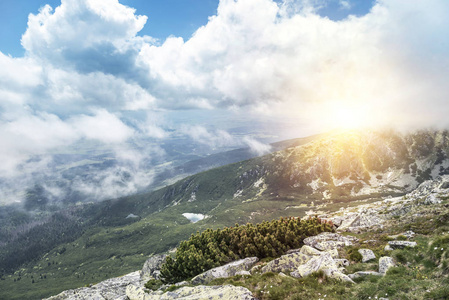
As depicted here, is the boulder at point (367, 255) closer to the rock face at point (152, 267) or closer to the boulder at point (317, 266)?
the boulder at point (317, 266)

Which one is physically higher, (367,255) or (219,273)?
(367,255)

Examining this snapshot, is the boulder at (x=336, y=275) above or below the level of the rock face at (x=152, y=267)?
above

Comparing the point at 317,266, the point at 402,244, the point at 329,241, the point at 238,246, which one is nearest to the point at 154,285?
the point at 238,246

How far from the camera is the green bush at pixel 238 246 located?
70812mm

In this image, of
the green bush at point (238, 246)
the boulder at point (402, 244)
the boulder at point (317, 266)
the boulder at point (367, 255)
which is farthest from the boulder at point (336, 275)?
the green bush at point (238, 246)

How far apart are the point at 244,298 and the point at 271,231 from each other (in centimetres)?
5151

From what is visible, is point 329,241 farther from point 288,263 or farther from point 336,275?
point 336,275

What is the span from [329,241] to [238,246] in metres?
29.3

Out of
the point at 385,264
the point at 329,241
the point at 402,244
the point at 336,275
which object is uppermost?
the point at 336,275

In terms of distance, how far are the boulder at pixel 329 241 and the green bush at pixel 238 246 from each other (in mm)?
7595

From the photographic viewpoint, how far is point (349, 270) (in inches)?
1550

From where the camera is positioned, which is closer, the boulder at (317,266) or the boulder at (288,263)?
the boulder at (317,266)

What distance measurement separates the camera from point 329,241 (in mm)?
61375

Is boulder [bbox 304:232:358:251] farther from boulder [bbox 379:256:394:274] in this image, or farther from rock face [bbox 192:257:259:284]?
boulder [bbox 379:256:394:274]
